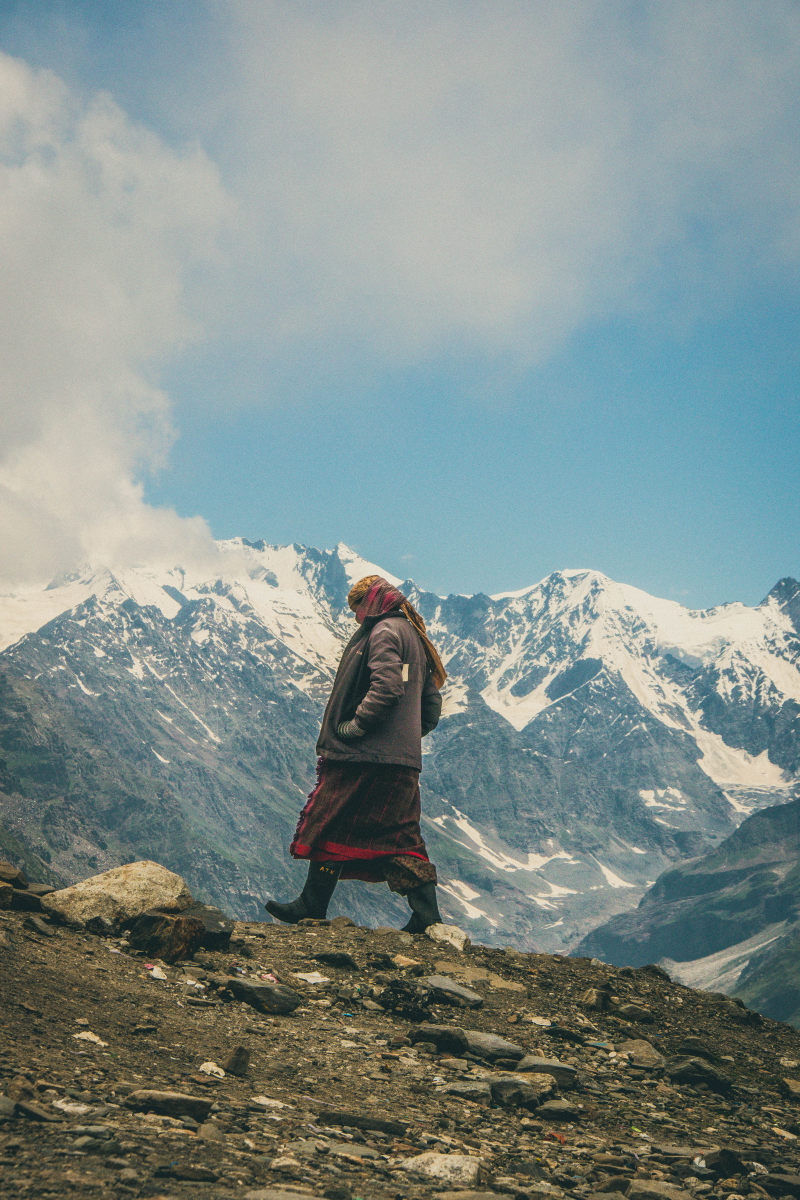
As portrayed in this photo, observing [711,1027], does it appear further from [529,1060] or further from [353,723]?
[353,723]

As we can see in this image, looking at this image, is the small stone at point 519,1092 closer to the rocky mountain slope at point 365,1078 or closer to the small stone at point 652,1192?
the rocky mountain slope at point 365,1078

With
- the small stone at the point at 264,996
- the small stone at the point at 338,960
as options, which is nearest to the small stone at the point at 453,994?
the small stone at the point at 338,960

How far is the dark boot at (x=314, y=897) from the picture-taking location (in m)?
10.6

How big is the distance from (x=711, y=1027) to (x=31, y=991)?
715cm

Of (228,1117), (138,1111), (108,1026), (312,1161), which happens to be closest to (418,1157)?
(312,1161)

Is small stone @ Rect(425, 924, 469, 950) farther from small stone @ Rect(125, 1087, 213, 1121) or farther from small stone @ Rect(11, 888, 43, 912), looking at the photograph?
small stone @ Rect(125, 1087, 213, 1121)

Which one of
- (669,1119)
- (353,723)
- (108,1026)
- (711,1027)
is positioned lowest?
(108,1026)

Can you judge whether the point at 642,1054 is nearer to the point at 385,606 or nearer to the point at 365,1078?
the point at 365,1078

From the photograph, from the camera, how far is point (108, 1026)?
5.79 metres

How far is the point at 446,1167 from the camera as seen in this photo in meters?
4.32

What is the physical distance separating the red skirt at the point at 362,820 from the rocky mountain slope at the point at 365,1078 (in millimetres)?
944

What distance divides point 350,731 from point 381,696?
57 centimetres

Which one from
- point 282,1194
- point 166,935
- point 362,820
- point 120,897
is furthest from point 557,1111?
point 120,897

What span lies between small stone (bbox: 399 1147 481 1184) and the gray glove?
614 centimetres
